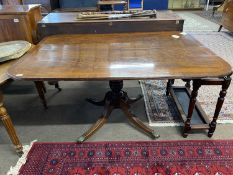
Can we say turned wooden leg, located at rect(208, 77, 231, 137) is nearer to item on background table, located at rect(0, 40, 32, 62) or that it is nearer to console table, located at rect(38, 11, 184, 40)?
console table, located at rect(38, 11, 184, 40)

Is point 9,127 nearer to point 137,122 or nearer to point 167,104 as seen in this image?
point 137,122

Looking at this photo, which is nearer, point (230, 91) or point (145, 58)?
point (145, 58)

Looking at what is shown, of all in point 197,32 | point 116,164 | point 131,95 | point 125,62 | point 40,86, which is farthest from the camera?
point 197,32

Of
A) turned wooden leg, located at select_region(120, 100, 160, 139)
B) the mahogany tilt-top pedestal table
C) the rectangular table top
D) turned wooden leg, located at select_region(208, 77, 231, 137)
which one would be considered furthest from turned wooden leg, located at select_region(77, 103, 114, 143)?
turned wooden leg, located at select_region(208, 77, 231, 137)

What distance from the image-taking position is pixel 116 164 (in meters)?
1.46

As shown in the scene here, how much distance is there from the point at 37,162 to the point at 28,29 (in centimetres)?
128

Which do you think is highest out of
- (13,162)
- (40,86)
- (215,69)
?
(215,69)

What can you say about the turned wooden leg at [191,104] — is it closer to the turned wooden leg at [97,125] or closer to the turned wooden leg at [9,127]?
the turned wooden leg at [97,125]

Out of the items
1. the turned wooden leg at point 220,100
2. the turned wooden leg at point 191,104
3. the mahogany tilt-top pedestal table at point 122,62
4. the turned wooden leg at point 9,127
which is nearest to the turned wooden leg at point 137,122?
the mahogany tilt-top pedestal table at point 122,62

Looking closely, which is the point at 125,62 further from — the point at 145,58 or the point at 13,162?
the point at 13,162

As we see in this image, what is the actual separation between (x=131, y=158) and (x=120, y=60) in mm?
738

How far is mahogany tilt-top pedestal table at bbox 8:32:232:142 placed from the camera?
117 cm

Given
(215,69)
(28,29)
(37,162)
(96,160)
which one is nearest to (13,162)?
(37,162)

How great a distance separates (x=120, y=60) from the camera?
135 cm
